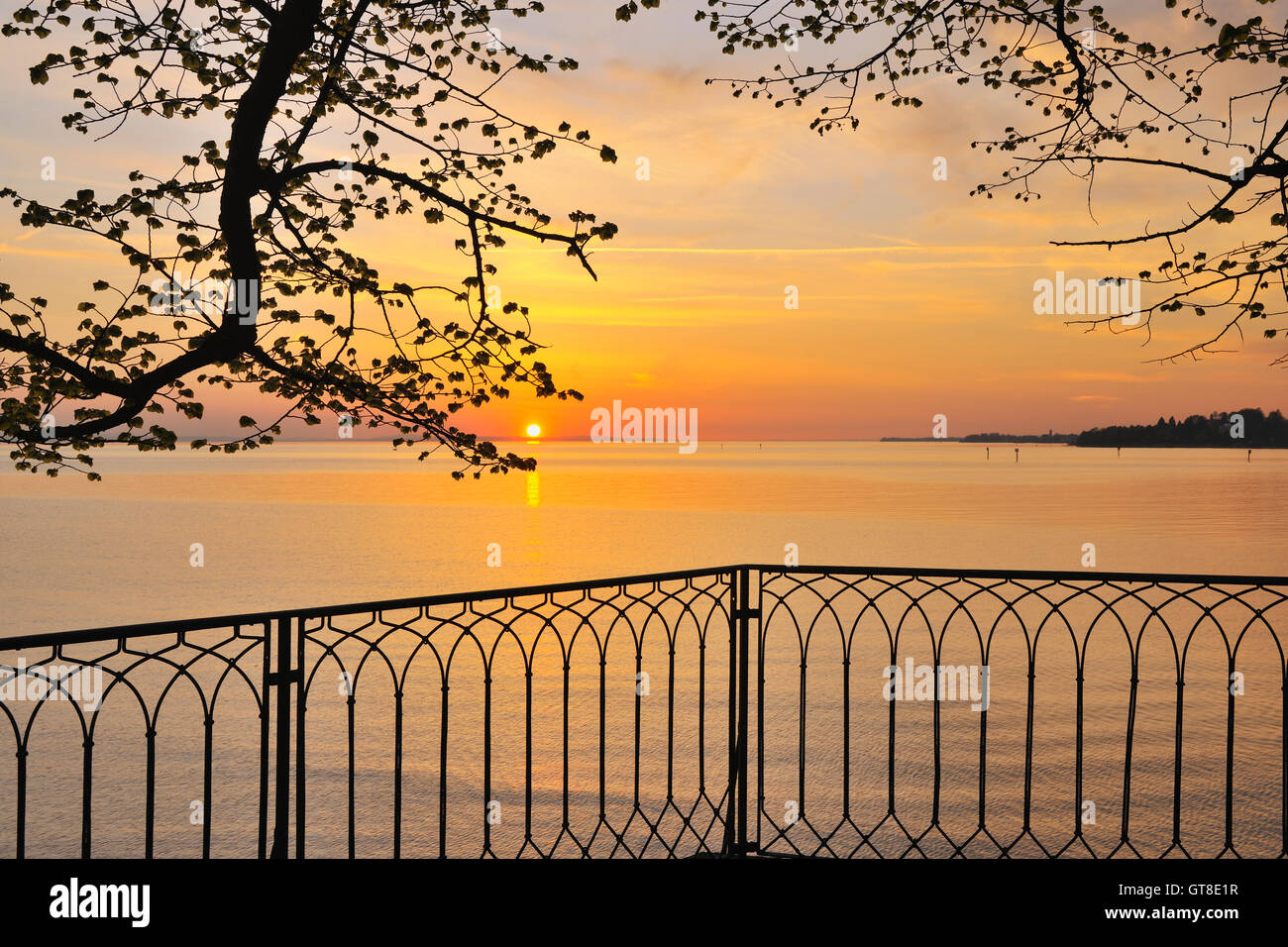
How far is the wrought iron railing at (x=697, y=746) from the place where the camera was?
5246 mm

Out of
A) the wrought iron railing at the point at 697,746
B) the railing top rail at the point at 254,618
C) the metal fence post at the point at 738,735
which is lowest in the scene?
the wrought iron railing at the point at 697,746

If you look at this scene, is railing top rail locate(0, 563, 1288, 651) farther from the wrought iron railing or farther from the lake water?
the lake water

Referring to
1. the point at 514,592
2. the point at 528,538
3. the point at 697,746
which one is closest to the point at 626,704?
the point at 697,746

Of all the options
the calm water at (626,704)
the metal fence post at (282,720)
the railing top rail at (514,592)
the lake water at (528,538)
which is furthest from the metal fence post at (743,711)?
the lake water at (528,538)

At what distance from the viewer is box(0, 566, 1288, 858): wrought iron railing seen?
5246 millimetres

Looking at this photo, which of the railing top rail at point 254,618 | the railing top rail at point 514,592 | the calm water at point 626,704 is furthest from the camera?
the calm water at point 626,704

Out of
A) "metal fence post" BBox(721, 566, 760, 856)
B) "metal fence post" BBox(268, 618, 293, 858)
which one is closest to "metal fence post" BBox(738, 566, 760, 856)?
"metal fence post" BBox(721, 566, 760, 856)

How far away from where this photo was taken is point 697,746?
11094 millimetres

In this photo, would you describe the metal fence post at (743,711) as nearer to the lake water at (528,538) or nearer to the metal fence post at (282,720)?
the metal fence post at (282,720)
